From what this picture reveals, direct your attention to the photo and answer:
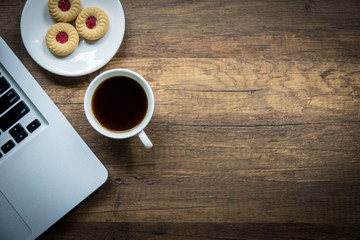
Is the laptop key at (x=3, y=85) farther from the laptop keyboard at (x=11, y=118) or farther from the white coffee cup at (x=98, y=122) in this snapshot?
the white coffee cup at (x=98, y=122)

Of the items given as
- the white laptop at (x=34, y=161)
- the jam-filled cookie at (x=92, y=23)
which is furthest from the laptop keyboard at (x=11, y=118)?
the jam-filled cookie at (x=92, y=23)

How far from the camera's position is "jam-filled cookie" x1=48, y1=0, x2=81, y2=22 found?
721mm

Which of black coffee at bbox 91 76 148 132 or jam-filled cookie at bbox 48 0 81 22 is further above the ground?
jam-filled cookie at bbox 48 0 81 22

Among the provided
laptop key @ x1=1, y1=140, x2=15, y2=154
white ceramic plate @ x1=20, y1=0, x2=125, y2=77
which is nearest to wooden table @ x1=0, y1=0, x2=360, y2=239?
white ceramic plate @ x1=20, y1=0, x2=125, y2=77

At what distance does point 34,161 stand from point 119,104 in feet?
0.77

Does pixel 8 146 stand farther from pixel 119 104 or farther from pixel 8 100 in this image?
pixel 119 104

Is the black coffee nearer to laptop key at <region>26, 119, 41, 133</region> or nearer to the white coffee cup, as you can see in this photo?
the white coffee cup

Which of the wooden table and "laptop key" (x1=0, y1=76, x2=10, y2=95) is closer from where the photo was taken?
"laptop key" (x1=0, y1=76, x2=10, y2=95)

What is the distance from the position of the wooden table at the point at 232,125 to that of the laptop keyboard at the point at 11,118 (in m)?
0.10

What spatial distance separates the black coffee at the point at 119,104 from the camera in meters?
0.71

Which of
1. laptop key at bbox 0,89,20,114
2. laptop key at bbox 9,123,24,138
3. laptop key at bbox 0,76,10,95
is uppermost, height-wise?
laptop key at bbox 0,76,10,95

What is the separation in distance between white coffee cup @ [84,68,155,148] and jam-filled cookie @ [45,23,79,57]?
116 millimetres

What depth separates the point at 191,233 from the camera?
794mm

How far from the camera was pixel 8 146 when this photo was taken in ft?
2.23
